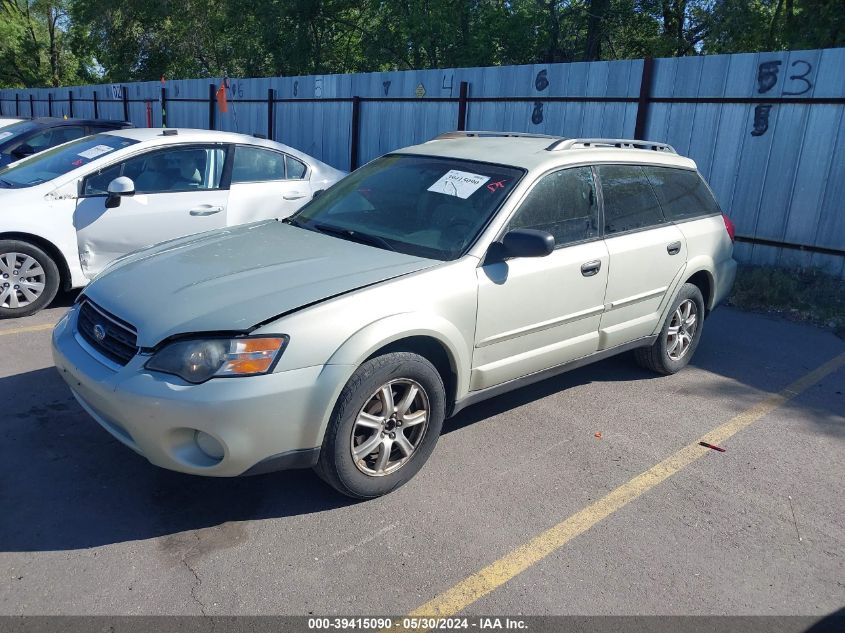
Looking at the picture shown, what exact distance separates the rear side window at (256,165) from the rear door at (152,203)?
0.16m

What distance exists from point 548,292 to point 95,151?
4.53 meters

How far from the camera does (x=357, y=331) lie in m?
3.21

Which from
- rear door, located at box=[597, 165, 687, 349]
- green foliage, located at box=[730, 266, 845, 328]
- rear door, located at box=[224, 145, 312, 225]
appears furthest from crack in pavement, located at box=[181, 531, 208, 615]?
green foliage, located at box=[730, 266, 845, 328]

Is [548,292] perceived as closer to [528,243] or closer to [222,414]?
→ [528,243]

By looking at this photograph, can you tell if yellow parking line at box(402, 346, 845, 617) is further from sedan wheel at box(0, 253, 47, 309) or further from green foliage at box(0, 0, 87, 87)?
green foliage at box(0, 0, 87, 87)

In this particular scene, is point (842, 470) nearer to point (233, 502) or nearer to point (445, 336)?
point (445, 336)

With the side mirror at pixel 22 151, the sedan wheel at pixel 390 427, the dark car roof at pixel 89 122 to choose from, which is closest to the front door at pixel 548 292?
the sedan wheel at pixel 390 427

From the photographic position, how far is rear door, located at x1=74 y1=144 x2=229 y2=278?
20.2 ft

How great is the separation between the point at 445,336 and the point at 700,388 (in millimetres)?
2613

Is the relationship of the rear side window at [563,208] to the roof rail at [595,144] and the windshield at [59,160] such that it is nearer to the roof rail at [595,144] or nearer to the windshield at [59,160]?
the roof rail at [595,144]

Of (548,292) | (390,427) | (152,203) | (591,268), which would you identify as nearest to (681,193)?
(591,268)

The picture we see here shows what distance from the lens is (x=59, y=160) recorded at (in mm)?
6598

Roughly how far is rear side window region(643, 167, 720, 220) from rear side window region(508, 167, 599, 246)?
0.81 metres

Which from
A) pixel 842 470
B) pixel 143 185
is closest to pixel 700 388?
pixel 842 470
